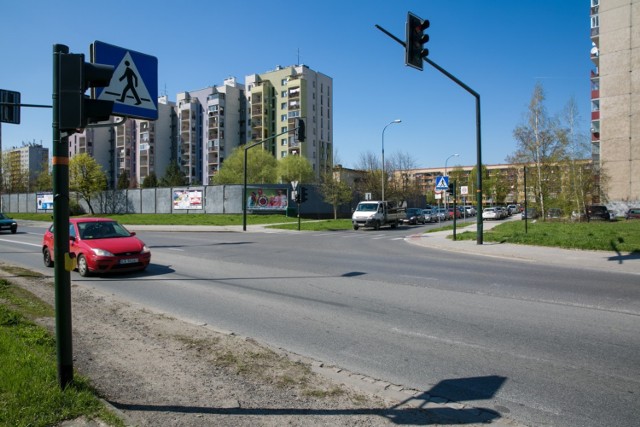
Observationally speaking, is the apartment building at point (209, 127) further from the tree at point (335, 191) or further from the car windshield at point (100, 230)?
the car windshield at point (100, 230)

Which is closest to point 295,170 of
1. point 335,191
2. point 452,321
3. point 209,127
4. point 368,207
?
point 335,191

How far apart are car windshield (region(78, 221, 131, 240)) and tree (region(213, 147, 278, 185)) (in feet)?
194

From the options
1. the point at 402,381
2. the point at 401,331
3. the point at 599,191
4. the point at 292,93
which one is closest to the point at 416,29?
the point at 401,331

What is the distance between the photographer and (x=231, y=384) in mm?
4273

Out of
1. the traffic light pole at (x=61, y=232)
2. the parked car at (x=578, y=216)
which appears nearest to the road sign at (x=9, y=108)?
the traffic light pole at (x=61, y=232)

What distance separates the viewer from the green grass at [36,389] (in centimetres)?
339

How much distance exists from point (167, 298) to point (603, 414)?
724 centimetres

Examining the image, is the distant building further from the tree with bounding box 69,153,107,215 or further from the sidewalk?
the sidewalk

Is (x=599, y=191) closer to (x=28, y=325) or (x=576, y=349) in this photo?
(x=576, y=349)

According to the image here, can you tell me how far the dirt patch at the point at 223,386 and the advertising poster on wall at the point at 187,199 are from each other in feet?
143

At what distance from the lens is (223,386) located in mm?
4219

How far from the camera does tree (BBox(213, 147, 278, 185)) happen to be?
236 feet

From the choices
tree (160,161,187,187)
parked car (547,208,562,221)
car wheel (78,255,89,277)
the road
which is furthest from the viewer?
tree (160,161,187,187)

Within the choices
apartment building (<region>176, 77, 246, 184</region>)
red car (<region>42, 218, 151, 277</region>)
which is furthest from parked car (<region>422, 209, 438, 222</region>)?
apartment building (<region>176, 77, 246, 184</region>)
